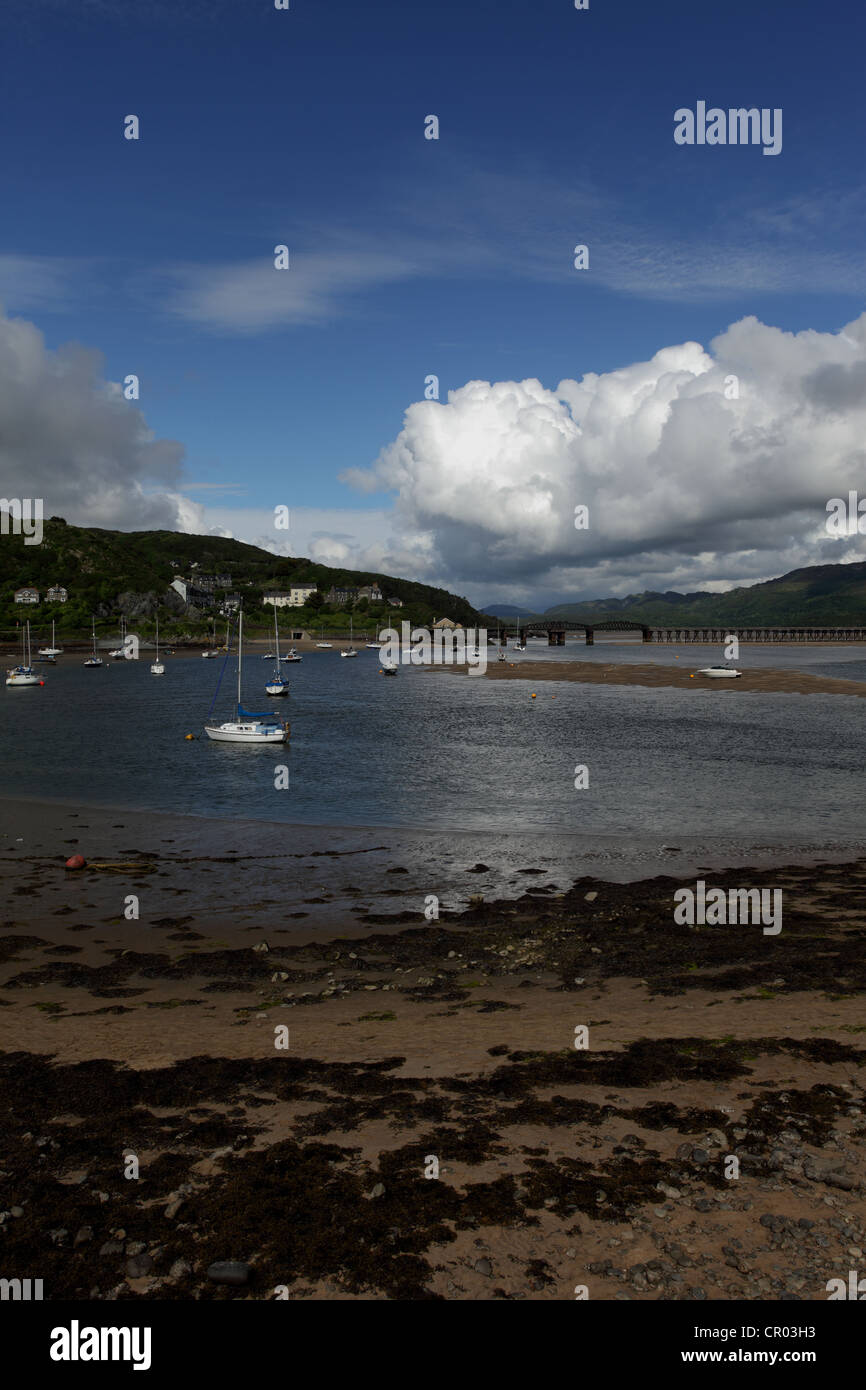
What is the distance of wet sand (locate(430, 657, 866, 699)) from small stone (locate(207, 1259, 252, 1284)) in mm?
100389

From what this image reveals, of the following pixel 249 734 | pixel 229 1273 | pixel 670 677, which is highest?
pixel 670 677

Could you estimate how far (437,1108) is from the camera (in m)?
11.4

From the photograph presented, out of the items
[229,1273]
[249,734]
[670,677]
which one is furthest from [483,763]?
[670,677]

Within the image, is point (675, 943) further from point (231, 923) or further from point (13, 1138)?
point (13, 1138)

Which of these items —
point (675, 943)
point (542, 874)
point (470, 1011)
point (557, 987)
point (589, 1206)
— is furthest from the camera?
point (542, 874)

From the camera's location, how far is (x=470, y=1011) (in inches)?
610

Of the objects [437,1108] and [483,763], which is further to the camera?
[483,763]

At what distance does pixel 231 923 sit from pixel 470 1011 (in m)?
8.64

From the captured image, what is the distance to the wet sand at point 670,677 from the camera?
107250 millimetres

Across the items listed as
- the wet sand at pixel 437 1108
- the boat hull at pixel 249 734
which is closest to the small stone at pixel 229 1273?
the wet sand at pixel 437 1108

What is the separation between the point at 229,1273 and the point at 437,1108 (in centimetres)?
399

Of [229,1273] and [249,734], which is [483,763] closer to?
[249,734]

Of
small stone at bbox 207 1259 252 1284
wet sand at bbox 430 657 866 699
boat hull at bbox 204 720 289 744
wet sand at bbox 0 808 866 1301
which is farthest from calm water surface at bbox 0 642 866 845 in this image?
small stone at bbox 207 1259 252 1284
